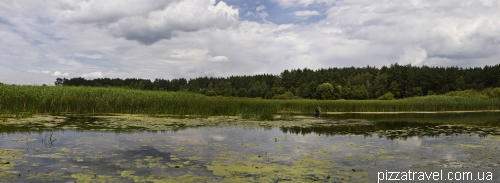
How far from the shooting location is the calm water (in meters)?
7.17

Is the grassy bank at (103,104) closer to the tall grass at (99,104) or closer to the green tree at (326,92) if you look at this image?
the tall grass at (99,104)

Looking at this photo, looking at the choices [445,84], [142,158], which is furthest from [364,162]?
[445,84]

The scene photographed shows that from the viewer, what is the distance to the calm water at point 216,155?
7172mm

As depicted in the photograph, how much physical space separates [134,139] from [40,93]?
13361 millimetres

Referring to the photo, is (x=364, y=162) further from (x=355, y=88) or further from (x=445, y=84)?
(x=445, y=84)

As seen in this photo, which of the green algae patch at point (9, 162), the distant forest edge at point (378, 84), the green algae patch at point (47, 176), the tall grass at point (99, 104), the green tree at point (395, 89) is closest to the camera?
the green algae patch at point (47, 176)

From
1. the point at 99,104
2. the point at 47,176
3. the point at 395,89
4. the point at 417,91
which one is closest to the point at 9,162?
the point at 47,176

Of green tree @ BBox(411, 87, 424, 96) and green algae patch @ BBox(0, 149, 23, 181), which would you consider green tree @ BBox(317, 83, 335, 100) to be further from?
green algae patch @ BBox(0, 149, 23, 181)

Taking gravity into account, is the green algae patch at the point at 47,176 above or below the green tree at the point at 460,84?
below

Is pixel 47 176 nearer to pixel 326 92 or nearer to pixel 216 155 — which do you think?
pixel 216 155

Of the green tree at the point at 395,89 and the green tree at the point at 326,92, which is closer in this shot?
the green tree at the point at 326,92

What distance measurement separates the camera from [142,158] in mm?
8719

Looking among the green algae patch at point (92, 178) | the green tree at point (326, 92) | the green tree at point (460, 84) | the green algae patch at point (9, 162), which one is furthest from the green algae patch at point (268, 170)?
the green tree at point (460, 84)

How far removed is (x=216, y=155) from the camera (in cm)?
941
